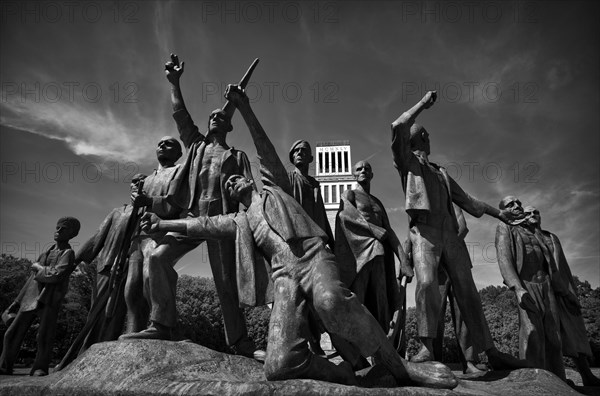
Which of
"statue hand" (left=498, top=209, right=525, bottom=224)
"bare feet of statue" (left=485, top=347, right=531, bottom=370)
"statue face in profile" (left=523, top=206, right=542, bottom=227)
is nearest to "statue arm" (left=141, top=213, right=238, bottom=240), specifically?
"bare feet of statue" (left=485, top=347, right=531, bottom=370)

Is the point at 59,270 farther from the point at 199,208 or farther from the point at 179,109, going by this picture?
the point at 179,109

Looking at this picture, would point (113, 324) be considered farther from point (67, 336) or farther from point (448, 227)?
point (67, 336)

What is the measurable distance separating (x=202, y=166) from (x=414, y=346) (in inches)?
1483

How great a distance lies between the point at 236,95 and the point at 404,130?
8.61 ft

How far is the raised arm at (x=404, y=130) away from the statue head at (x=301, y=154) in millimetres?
1753

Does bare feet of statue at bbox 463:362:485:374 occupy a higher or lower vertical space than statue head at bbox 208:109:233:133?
lower

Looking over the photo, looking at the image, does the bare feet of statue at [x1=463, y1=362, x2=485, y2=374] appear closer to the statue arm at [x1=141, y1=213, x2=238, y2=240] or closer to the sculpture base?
the sculpture base

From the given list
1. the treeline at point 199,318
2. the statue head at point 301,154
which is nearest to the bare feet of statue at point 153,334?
the statue head at point 301,154

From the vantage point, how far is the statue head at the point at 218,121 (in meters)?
8.07

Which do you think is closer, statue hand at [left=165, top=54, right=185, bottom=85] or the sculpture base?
the sculpture base

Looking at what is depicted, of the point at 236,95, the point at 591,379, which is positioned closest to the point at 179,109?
the point at 236,95

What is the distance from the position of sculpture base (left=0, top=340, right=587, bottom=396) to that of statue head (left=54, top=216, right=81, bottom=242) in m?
4.48

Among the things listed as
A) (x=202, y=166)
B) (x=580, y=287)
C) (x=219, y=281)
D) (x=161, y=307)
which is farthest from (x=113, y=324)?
(x=580, y=287)

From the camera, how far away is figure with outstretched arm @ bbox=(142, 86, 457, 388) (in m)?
5.02
